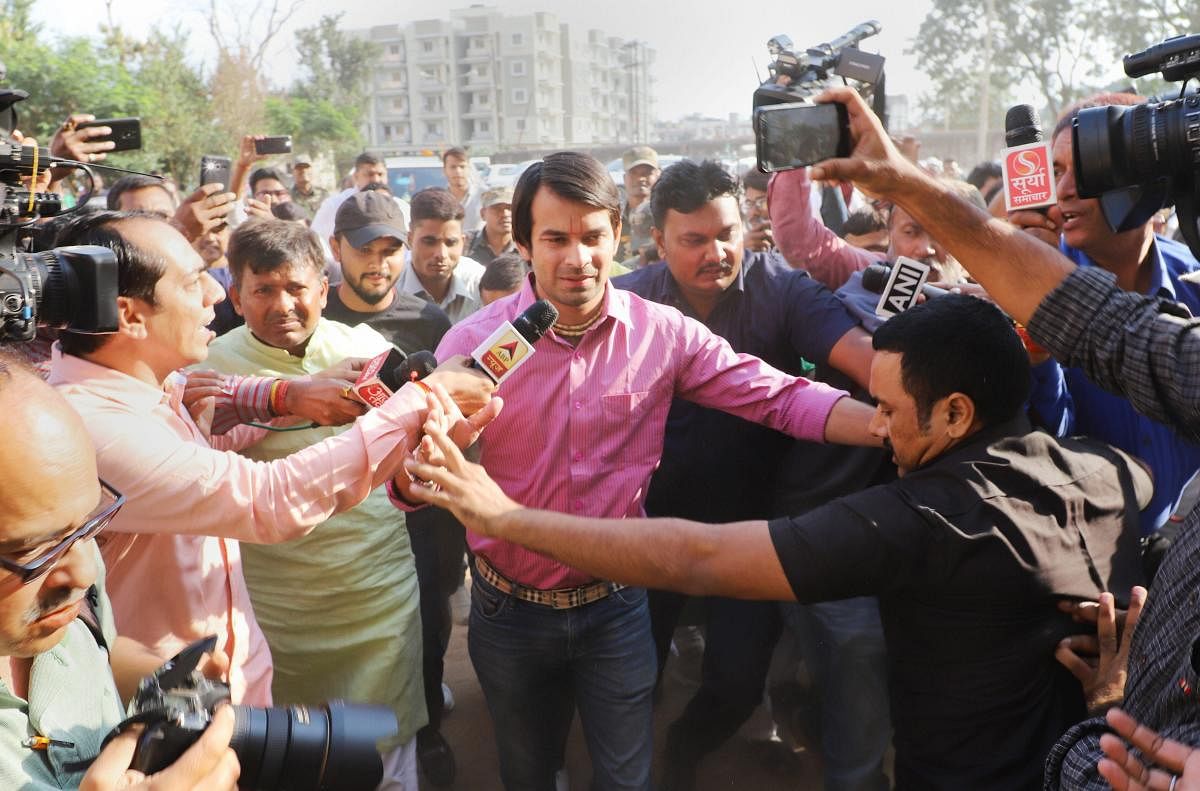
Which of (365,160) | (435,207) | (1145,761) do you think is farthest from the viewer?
(365,160)

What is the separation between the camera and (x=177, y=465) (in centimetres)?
204

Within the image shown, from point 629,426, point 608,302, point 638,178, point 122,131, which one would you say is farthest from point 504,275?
point 638,178

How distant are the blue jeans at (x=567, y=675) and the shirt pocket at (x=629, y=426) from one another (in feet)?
1.29

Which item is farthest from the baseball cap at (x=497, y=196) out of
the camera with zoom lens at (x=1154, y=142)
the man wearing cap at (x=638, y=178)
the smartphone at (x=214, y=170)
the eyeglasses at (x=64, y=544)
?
the eyeglasses at (x=64, y=544)

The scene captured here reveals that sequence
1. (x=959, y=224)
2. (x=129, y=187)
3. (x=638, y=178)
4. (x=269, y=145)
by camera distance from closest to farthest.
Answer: (x=959, y=224), (x=129, y=187), (x=269, y=145), (x=638, y=178)

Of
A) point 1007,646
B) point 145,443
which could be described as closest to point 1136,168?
point 1007,646

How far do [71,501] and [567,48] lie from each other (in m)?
93.6

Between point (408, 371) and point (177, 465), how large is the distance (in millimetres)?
685

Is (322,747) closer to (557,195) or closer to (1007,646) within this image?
(1007,646)

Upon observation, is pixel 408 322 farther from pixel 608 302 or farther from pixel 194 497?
pixel 194 497

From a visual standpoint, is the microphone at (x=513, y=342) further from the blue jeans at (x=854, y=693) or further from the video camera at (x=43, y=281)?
the blue jeans at (x=854, y=693)

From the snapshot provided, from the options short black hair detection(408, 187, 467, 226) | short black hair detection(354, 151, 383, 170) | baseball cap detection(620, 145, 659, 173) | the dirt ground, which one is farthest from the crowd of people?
short black hair detection(354, 151, 383, 170)

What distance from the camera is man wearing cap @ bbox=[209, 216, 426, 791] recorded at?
308 cm

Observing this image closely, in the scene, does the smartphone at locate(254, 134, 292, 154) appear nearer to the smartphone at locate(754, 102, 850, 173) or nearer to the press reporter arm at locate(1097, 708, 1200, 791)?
the smartphone at locate(754, 102, 850, 173)
